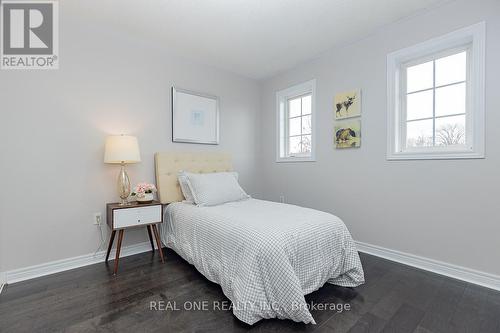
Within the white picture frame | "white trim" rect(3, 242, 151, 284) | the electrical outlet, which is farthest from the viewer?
the white picture frame

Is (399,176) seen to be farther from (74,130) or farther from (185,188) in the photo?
(74,130)

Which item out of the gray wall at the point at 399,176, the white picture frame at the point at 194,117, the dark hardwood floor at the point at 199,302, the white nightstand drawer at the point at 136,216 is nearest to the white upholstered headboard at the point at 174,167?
the white picture frame at the point at 194,117

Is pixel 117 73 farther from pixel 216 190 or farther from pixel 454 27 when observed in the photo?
pixel 454 27

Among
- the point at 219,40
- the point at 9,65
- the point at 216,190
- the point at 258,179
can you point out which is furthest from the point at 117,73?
the point at 258,179

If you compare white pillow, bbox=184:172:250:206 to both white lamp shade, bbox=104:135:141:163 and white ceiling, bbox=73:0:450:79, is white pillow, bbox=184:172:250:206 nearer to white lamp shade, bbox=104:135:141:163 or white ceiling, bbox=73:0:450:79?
white lamp shade, bbox=104:135:141:163

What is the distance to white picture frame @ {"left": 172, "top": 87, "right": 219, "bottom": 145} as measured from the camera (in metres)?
3.05

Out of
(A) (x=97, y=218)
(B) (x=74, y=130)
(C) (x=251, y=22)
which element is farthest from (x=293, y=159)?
(B) (x=74, y=130)

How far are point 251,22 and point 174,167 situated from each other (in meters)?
1.87

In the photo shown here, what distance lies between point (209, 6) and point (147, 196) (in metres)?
1.99

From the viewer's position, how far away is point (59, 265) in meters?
2.26

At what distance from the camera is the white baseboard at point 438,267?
192 centimetres

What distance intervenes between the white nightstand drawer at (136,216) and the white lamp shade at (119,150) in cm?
50
